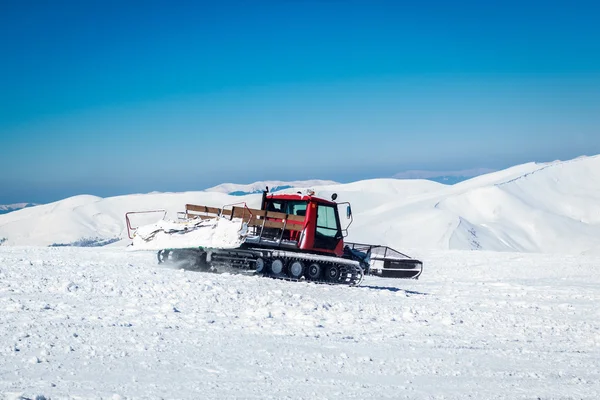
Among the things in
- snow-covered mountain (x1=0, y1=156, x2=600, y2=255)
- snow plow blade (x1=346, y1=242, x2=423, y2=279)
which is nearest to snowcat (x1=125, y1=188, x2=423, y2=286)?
snow plow blade (x1=346, y1=242, x2=423, y2=279)

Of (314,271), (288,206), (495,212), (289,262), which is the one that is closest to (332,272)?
(314,271)

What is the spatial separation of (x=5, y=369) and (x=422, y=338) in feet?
18.6

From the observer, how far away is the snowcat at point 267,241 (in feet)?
47.3

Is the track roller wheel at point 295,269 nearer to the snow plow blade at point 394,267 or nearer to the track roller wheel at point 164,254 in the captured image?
the track roller wheel at point 164,254

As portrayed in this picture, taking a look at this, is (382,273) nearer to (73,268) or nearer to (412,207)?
(73,268)

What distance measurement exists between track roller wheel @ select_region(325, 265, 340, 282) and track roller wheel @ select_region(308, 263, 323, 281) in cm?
24

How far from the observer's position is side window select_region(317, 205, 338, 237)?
1565 cm

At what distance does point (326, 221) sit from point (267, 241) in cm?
181

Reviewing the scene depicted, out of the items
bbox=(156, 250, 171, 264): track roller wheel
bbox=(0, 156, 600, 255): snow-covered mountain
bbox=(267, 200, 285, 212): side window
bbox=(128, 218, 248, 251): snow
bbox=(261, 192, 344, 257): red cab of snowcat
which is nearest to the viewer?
bbox=(128, 218, 248, 251): snow

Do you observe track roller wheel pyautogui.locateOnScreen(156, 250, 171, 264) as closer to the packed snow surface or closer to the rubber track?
the rubber track

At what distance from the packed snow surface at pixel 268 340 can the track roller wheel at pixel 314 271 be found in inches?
44.1

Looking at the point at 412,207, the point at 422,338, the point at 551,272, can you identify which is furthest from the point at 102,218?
the point at 422,338

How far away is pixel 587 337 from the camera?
10.0 metres

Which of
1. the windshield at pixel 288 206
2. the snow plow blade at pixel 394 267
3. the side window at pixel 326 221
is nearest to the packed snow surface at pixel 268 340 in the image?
the side window at pixel 326 221
